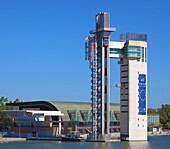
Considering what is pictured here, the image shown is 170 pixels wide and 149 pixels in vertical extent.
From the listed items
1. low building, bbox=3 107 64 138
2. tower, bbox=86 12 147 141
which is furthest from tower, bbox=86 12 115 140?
low building, bbox=3 107 64 138

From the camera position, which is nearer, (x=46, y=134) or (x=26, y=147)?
(x=26, y=147)

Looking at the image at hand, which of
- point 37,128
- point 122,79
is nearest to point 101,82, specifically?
point 122,79

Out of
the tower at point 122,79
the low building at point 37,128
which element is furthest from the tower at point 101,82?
the low building at point 37,128

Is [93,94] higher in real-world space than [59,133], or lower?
higher

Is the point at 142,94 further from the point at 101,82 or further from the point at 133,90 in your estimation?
the point at 101,82

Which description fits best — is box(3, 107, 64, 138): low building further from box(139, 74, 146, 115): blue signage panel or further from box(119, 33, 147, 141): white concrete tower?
box(139, 74, 146, 115): blue signage panel

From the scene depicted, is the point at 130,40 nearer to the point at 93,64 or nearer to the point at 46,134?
the point at 93,64

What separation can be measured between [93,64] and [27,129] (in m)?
45.3

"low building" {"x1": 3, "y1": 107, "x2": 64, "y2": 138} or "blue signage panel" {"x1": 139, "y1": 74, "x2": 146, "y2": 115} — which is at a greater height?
"blue signage panel" {"x1": 139, "y1": 74, "x2": 146, "y2": 115}

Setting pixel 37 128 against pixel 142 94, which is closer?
pixel 142 94

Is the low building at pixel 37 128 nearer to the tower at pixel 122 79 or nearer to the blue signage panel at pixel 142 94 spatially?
the tower at pixel 122 79

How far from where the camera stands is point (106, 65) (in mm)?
169875

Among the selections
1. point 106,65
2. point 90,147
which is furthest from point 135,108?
point 90,147

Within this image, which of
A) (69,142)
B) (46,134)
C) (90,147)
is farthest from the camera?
(46,134)
